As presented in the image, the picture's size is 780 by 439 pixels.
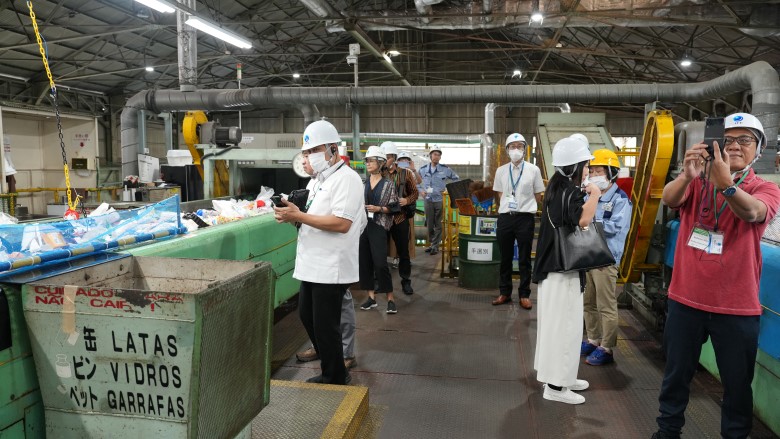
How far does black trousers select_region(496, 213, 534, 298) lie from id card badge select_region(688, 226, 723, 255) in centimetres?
277

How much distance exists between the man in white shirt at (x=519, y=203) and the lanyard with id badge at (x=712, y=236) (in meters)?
2.73

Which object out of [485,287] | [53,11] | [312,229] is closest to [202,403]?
[312,229]

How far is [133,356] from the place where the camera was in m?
1.67

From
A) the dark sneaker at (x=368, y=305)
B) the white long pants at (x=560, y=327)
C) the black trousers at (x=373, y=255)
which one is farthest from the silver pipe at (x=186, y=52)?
the white long pants at (x=560, y=327)

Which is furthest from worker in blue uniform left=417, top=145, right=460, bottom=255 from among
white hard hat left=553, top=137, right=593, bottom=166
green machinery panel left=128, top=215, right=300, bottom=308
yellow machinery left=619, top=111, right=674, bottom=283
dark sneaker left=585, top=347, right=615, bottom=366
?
white hard hat left=553, top=137, right=593, bottom=166

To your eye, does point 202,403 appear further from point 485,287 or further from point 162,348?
point 485,287

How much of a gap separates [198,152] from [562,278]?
5477 mm

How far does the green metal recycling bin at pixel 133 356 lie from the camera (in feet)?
5.32

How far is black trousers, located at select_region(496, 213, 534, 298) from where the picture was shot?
5105 mm

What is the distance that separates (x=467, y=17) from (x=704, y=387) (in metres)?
9.72

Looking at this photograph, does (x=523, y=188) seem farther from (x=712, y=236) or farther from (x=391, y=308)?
(x=712, y=236)

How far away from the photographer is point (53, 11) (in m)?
10.8

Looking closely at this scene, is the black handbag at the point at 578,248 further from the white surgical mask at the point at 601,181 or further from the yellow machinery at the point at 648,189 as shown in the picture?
the yellow machinery at the point at 648,189

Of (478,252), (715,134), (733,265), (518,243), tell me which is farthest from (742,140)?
(478,252)
